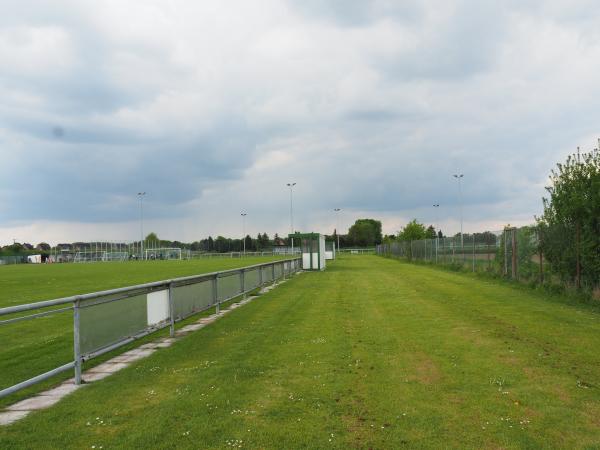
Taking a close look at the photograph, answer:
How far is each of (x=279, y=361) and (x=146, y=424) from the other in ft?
9.31

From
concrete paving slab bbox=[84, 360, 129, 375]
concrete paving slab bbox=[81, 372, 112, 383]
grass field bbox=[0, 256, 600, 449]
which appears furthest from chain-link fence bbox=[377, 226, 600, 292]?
concrete paving slab bbox=[81, 372, 112, 383]

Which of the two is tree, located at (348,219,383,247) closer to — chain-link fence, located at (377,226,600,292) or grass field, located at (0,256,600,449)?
chain-link fence, located at (377,226,600,292)

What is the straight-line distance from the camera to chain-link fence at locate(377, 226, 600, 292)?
1492 centimetres

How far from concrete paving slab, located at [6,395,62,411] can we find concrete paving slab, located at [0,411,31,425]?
0.39ft

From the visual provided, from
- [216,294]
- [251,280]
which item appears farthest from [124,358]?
[251,280]

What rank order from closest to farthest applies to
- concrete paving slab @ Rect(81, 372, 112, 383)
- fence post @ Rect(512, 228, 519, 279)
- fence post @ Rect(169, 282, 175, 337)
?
concrete paving slab @ Rect(81, 372, 112, 383) → fence post @ Rect(169, 282, 175, 337) → fence post @ Rect(512, 228, 519, 279)

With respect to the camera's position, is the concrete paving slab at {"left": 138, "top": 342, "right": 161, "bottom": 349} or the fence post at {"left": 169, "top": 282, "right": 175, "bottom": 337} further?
the fence post at {"left": 169, "top": 282, "right": 175, "bottom": 337}

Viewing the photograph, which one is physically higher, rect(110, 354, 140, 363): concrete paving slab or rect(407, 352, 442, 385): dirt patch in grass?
rect(407, 352, 442, 385): dirt patch in grass

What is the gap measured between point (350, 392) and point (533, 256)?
15012mm

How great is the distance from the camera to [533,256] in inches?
735

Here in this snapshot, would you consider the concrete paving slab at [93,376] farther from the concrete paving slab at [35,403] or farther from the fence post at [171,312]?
the fence post at [171,312]

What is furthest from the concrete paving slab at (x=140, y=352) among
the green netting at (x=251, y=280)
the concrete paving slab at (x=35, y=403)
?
the green netting at (x=251, y=280)

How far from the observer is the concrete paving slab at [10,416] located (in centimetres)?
510

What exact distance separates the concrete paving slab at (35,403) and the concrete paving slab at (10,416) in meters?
0.12
